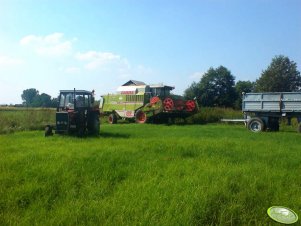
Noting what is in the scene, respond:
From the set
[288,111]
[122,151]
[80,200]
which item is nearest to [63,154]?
[122,151]

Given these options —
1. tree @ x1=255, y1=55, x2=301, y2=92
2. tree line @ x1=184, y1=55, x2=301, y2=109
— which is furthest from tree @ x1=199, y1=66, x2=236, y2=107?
tree @ x1=255, y1=55, x2=301, y2=92

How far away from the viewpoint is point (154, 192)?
19.7 feet

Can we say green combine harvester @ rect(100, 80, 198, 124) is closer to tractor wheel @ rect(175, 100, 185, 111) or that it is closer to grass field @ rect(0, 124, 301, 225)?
tractor wheel @ rect(175, 100, 185, 111)

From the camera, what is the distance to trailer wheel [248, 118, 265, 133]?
62.1 feet

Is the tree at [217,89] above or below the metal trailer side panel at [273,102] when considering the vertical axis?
above

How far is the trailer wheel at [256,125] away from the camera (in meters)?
18.9

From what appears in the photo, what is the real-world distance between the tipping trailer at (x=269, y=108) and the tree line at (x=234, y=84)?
3154cm

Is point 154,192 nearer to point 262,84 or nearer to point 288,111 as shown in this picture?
point 288,111

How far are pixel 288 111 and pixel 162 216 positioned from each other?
47.5 ft

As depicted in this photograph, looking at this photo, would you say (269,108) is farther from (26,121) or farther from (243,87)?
(243,87)

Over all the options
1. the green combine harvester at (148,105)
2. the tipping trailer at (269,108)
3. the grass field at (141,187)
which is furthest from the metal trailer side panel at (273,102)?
the grass field at (141,187)

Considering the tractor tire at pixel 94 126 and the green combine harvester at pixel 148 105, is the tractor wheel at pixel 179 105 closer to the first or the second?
the green combine harvester at pixel 148 105

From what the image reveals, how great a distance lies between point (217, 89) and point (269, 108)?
1661 inches

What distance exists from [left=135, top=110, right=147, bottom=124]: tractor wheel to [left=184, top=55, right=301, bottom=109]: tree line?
26446 mm
